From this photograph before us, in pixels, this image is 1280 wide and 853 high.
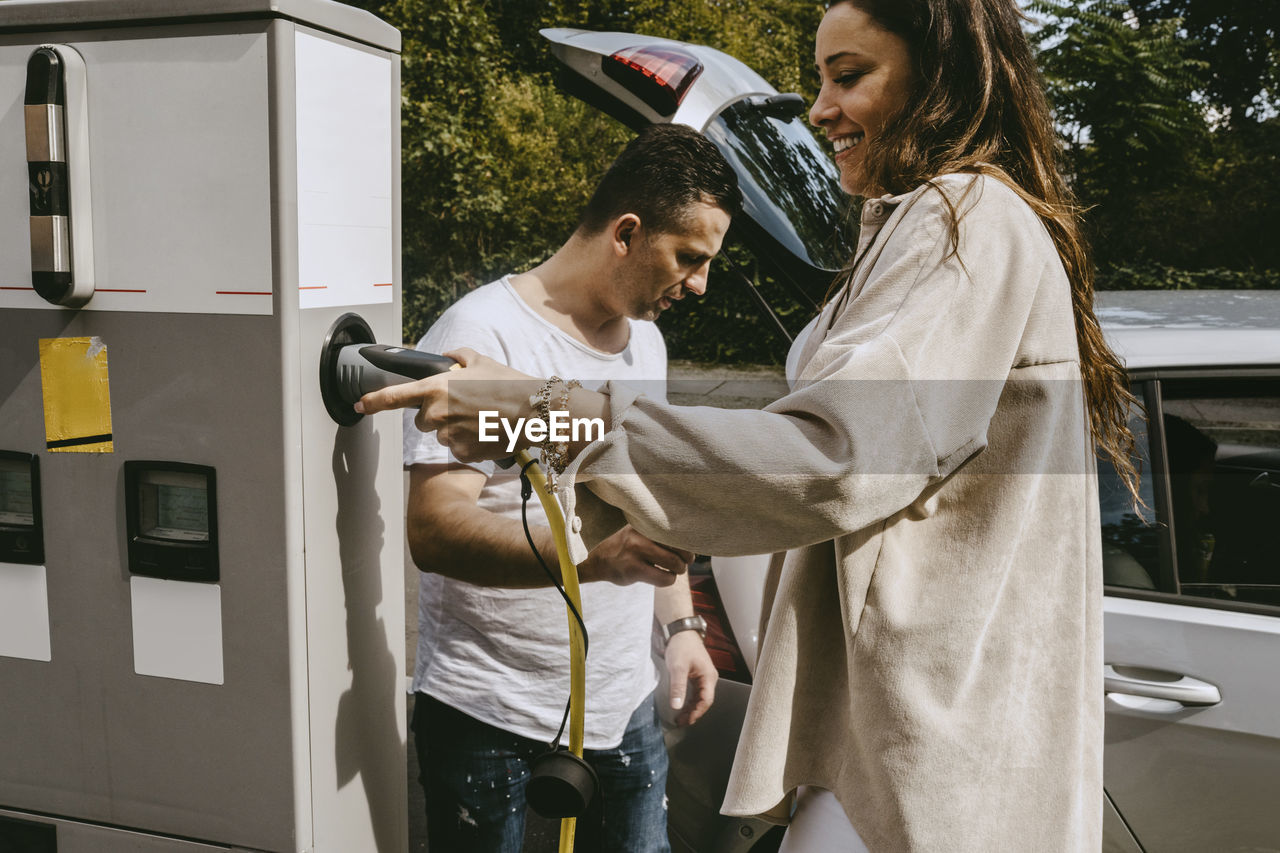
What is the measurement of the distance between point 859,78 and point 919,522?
1.81 ft

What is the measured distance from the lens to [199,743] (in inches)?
59.3

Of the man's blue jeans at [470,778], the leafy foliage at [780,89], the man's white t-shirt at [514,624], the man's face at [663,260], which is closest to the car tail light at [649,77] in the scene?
the man's face at [663,260]

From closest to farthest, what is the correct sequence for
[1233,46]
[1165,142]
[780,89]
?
1. [1165,142]
2. [1233,46]
3. [780,89]

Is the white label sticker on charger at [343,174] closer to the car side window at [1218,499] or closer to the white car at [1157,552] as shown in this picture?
the white car at [1157,552]

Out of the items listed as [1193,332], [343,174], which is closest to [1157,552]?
[1193,332]

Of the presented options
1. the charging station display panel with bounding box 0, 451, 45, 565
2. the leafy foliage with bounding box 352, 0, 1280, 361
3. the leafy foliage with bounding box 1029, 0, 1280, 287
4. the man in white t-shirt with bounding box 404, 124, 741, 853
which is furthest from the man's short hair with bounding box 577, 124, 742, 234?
the leafy foliage with bounding box 1029, 0, 1280, 287

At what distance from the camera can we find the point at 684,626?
7.36 ft

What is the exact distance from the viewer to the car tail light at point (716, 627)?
7.63 feet

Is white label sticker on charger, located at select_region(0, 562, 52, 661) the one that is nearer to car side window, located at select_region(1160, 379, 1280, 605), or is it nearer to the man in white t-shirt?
the man in white t-shirt

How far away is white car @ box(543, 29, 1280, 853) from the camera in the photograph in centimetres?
204

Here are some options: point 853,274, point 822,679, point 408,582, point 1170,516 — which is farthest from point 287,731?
point 408,582

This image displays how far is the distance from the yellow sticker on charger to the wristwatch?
1188 millimetres

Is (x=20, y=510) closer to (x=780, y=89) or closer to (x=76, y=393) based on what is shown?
(x=76, y=393)

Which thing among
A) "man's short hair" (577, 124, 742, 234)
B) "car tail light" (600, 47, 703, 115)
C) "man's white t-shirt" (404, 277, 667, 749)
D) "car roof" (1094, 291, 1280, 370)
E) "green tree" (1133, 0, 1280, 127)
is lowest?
"man's white t-shirt" (404, 277, 667, 749)
